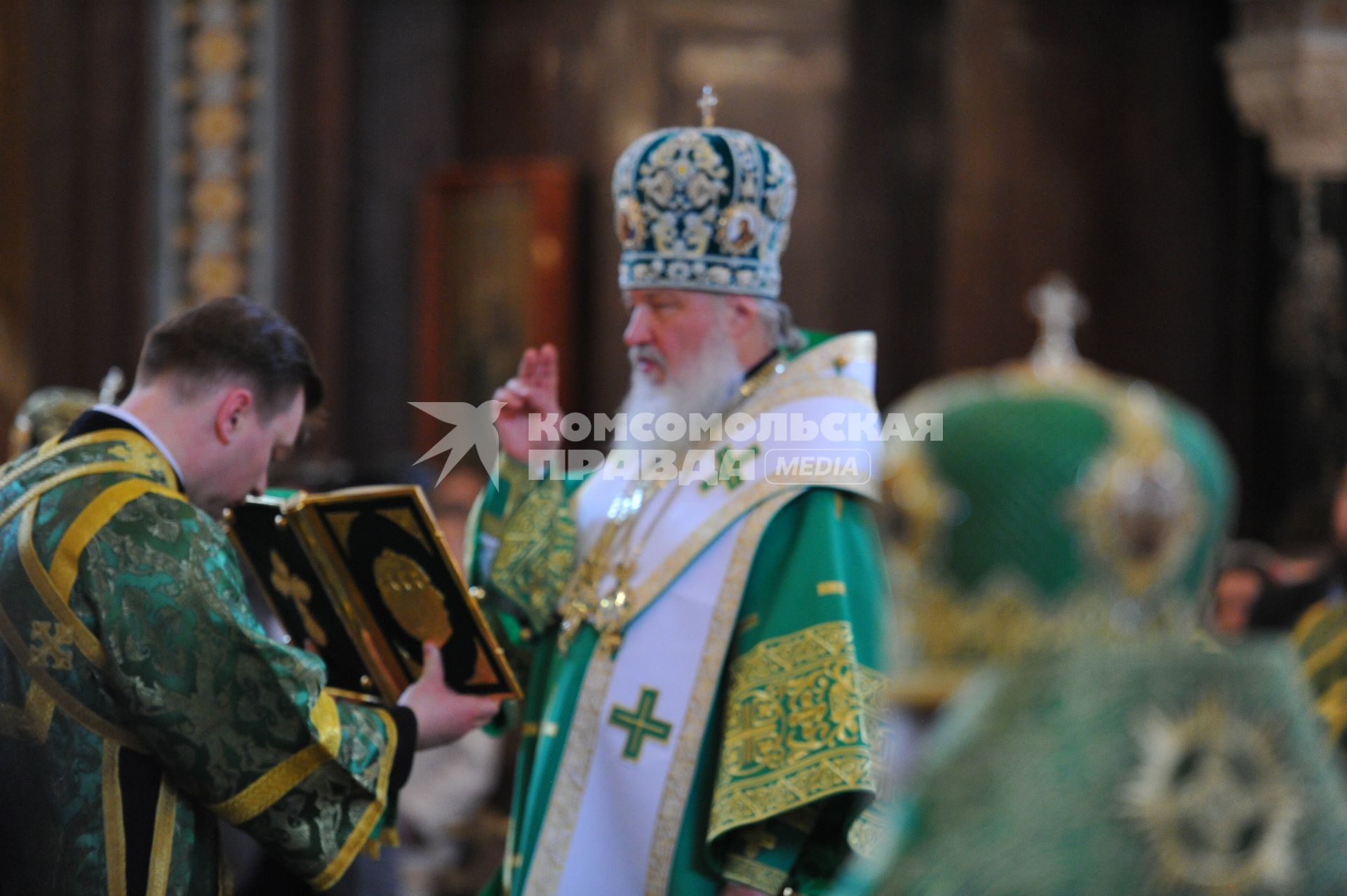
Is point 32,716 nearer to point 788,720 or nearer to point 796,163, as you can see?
point 788,720

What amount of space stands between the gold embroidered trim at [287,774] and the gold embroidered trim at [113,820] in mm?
139

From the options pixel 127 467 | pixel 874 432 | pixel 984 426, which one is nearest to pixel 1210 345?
pixel 874 432

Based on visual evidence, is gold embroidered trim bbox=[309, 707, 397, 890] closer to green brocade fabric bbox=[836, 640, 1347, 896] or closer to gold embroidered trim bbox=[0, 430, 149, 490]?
gold embroidered trim bbox=[0, 430, 149, 490]

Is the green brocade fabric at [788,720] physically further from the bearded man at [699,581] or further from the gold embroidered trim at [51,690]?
the gold embroidered trim at [51,690]

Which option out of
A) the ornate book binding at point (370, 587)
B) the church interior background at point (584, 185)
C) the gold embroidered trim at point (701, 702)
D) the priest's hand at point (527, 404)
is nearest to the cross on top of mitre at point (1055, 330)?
the gold embroidered trim at point (701, 702)

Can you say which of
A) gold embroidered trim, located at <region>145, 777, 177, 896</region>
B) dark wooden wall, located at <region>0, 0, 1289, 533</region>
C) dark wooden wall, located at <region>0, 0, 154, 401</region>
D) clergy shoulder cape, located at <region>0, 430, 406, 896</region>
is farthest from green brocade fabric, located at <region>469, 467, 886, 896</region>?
Result: dark wooden wall, located at <region>0, 0, 154, 401</region>

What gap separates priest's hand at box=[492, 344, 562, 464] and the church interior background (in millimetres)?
3507

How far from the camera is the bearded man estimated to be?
288 cm

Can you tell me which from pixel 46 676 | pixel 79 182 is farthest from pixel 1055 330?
pixel 79 182

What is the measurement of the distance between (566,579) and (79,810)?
1.01 m

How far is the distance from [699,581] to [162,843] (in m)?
1.03

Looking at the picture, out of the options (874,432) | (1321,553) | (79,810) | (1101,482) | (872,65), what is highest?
(872,65)

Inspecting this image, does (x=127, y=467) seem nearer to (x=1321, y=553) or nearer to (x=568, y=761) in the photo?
(x=568, y=761)

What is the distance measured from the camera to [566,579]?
3289 mm
